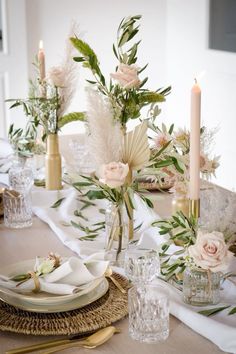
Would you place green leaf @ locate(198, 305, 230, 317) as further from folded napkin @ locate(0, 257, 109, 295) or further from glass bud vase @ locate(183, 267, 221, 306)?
folded napkin @ locate(0, 257, 109, 295)

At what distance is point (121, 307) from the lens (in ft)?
4.52

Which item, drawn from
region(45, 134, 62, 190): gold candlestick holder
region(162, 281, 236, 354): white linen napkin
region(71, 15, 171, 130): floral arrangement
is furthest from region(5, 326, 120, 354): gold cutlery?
region(45, 134, 62, 190): gold candlestick holder

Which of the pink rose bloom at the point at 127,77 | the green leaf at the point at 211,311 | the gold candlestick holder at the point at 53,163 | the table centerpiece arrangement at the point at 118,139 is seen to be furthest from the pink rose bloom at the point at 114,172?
the gold candlestick holder at the point at 53,163

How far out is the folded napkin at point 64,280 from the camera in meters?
1.39

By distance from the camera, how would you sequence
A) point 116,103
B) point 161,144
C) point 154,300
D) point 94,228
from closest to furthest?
1. point 154,300
2. point 116,103
3. point 161,144
4. point 94,228

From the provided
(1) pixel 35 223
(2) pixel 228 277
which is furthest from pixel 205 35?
(2) pixel 228 277

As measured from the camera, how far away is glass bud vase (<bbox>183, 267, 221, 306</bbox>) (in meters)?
1.35

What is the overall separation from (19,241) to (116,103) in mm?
437

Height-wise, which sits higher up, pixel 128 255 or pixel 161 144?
pixel 161 144

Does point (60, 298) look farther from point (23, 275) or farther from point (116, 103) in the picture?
point (116, 103)

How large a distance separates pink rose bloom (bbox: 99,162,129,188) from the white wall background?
2.83m

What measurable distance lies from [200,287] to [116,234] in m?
0.33

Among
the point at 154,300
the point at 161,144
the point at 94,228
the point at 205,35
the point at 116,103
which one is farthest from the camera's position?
the point at 205,35

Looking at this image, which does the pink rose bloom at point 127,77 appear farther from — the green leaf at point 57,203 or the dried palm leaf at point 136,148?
the green leaf at point 57,203
